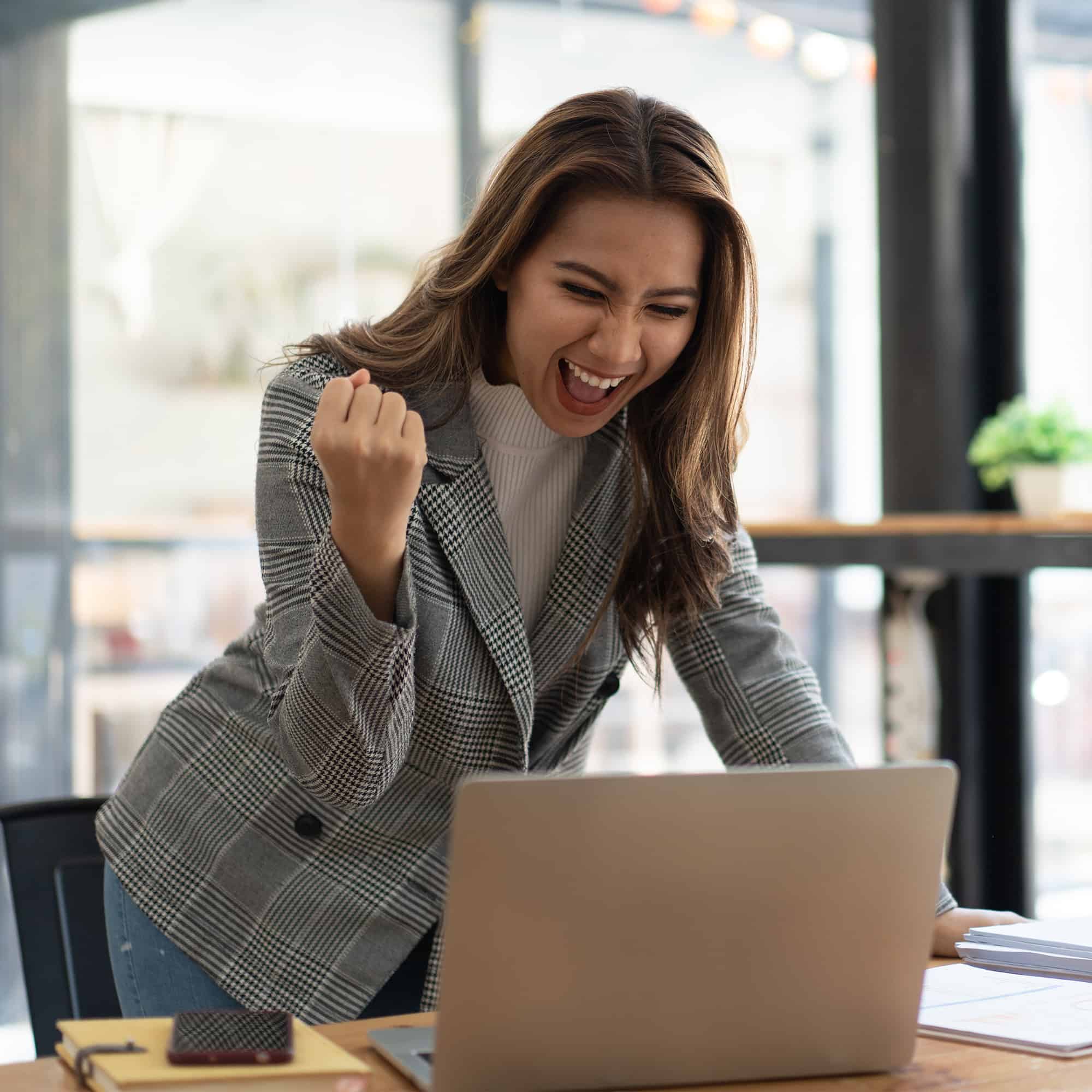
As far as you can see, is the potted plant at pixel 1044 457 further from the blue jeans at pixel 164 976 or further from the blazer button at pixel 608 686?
the blue jeans at pixel 164 976

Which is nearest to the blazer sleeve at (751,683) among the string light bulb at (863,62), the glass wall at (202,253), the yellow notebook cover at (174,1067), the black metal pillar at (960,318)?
the yellow notebook cover at (174,1067)

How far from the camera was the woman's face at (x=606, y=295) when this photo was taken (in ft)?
4.21

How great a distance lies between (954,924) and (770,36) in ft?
10.3

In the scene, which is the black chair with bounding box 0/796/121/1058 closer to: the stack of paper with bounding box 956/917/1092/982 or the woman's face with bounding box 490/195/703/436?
the woman's face with bounding box 490/195/703/436

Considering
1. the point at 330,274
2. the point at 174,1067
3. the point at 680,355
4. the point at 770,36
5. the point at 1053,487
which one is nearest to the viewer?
the point at 174,1067

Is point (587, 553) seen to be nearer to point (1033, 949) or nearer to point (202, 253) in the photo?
point (1033, 949)

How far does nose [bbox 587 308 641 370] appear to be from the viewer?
1278mm

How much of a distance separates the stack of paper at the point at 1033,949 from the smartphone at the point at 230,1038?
1.86ft

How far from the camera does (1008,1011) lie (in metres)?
1.10

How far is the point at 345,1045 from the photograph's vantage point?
3.32 feet

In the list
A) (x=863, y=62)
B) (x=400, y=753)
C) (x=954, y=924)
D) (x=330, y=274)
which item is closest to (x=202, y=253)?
(x=330, y=274)

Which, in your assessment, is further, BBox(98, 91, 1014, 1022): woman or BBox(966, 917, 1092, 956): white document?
BBox(98, 91, 1014, 1022): woman

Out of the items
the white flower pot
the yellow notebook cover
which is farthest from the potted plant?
the yellow notebook cover

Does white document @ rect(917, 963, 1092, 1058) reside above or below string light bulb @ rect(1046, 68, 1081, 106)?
below
